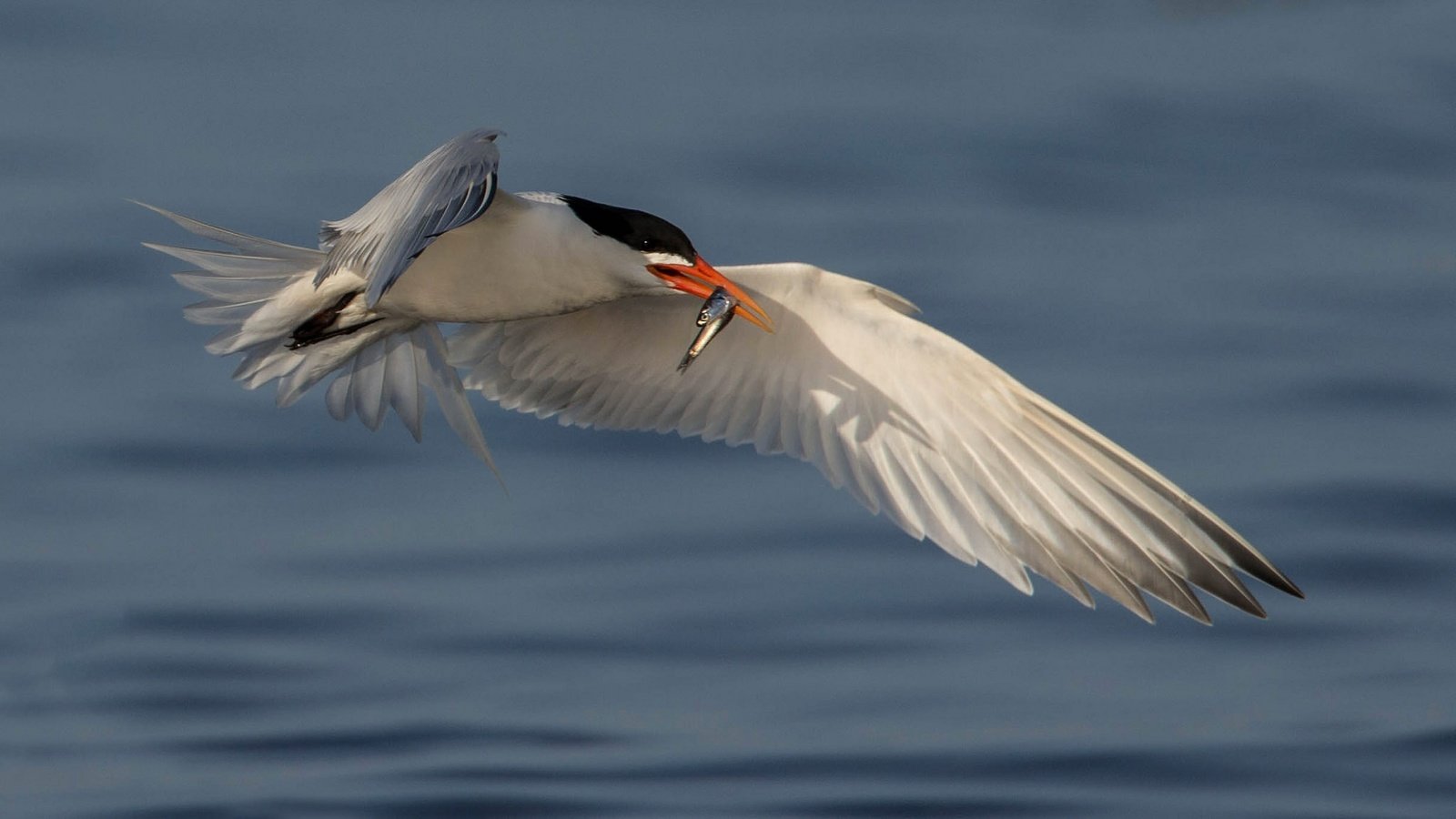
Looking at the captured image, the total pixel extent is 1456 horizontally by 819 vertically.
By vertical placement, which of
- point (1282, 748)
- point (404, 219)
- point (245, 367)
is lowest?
point (1282, 748)

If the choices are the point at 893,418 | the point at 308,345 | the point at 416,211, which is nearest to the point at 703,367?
the point at 893,418

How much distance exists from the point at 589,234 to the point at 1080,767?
4.26 metres

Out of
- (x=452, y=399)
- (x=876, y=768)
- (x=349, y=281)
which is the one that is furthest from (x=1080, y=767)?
(x=349, y=281)

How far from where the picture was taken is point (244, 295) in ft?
24.8

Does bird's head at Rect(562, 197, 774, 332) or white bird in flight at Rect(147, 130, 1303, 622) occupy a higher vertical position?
bird's head at Rect(562, 197, 774, 332)

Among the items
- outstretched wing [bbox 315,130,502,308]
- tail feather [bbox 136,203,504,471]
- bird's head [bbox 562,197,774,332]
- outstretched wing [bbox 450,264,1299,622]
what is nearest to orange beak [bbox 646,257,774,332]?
bird's head [bbox 562,197,774,332]

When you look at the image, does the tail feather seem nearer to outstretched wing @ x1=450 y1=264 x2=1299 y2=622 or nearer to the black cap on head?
outstretched wing @ x1=450 y1=264 x2=1299 y2=622

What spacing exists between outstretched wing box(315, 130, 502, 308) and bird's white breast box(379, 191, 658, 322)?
0.73ft

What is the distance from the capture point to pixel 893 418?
7629 millimetres

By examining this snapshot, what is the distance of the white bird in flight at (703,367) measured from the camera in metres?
7.03

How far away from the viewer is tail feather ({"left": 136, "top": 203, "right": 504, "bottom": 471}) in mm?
7461

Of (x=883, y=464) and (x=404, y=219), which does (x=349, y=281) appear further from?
(x=883, y=464)

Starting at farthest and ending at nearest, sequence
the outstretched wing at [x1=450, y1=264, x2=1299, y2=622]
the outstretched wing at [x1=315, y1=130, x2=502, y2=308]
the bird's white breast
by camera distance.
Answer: the outstretched wing at [x1=450, y1=264, x2=1299, y2=622] → the bird's white breast → the outstretched wing at [x1=315, y1=130, x2=502, y2=308]

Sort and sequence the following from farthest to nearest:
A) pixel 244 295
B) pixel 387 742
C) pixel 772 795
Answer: pixel 387 742 → pixel 772 795 → pixel 244 295
